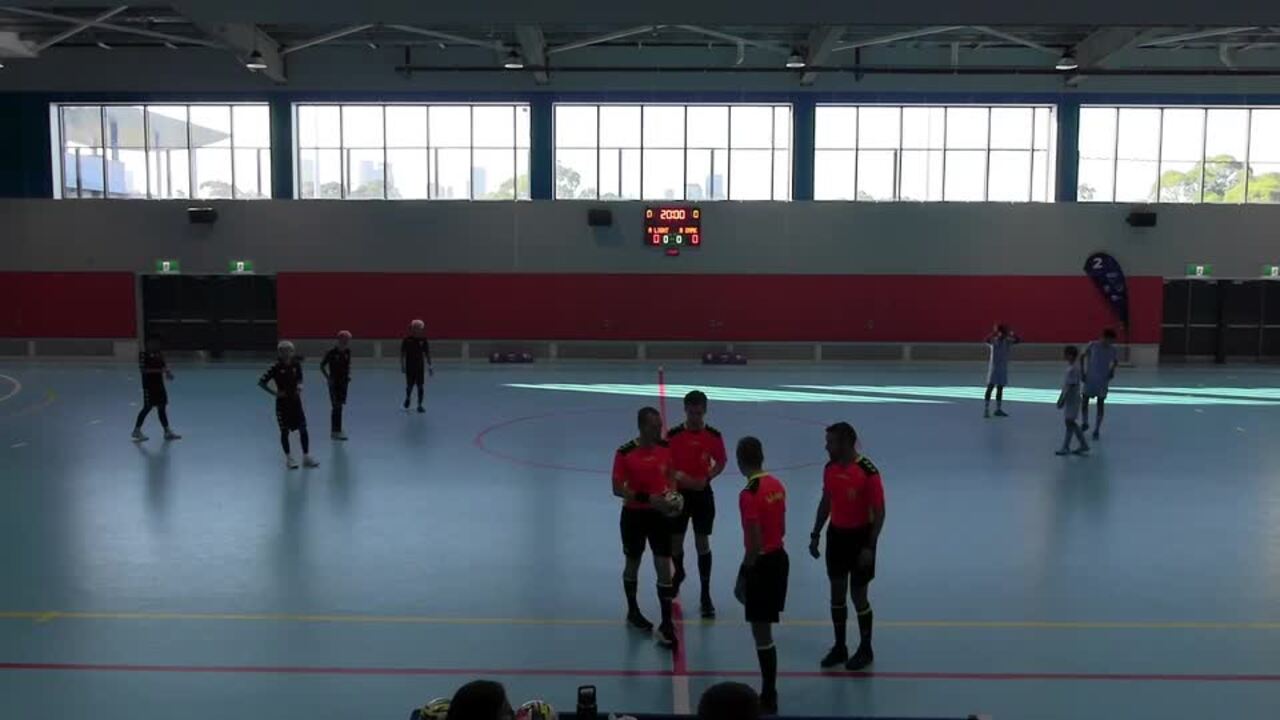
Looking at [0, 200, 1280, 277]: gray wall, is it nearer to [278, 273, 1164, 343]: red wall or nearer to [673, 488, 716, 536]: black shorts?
[278, 273, 1164, 343]: red wall

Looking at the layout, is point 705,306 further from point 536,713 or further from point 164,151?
point 536,713

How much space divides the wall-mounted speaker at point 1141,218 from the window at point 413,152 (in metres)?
18.5

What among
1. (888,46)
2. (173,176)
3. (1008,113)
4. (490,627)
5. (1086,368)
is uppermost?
(888,46)

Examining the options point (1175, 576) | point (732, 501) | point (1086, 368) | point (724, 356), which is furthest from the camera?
point (724, 356)

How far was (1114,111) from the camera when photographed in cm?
2894

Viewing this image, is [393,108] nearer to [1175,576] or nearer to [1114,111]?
[1114,111]

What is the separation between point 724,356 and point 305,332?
13.0 meters

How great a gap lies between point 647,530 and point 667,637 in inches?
31.7

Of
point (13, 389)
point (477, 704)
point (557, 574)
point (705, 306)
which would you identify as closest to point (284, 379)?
point (557, 574)

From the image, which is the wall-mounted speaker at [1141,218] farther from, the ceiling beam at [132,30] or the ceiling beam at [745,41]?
the ceiling beam at [132,30]

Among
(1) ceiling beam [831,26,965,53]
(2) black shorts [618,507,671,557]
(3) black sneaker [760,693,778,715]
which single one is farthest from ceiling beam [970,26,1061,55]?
(3) black sneaker [760,693,778,715]

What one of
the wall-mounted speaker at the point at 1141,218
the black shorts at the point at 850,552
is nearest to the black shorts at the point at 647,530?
the black shorts at the point at 850,552

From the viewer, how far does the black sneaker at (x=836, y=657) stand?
21.8 ft

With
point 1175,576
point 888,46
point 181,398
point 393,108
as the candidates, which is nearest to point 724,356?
point 888,46
